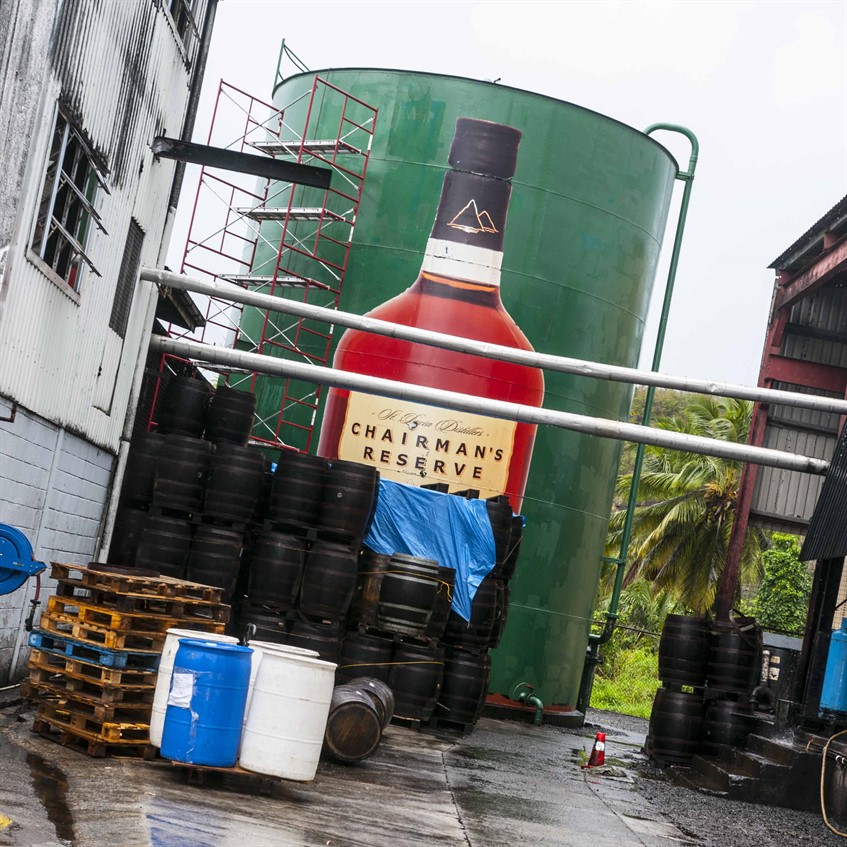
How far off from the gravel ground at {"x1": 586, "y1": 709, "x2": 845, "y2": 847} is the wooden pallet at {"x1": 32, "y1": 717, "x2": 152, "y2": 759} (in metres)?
4.41

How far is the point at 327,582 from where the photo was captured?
43.0 feet

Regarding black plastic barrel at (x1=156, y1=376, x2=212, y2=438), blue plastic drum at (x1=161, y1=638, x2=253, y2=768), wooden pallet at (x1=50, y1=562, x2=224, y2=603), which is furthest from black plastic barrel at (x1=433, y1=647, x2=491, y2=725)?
blue plastic drum at (x1=161, y1=638, x2=253, y2=768)

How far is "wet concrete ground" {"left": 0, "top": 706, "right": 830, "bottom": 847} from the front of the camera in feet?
20.7

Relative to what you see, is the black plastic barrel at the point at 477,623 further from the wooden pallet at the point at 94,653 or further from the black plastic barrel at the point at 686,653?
the wooden pallet at the point at 94,653

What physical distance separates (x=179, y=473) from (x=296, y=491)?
126 centimetres

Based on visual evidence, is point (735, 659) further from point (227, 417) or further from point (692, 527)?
point (692, 527)

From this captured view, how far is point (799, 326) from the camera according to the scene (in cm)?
2216

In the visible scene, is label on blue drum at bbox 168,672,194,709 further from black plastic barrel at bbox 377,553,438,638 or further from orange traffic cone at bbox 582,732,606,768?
orange traffic cone at bbox 582,732,606,768

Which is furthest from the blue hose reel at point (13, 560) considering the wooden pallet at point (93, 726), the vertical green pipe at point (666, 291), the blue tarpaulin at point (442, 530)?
the vertical green pipe at point (666, 291)

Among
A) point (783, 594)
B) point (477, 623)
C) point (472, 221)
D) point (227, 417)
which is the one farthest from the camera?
point (783, 594)

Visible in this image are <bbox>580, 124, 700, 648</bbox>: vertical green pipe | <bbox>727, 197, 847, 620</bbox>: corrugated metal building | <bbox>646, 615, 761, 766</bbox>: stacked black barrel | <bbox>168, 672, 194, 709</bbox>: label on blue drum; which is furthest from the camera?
<bbox>580, 124, 700, 648</bbox>: vertical green pipe

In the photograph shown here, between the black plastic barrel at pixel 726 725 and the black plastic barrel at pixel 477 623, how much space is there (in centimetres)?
317

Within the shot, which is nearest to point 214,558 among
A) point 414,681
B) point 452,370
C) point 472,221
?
point 414,681

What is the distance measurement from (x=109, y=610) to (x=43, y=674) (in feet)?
2.59
